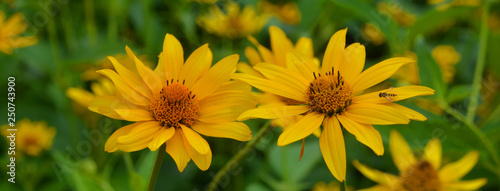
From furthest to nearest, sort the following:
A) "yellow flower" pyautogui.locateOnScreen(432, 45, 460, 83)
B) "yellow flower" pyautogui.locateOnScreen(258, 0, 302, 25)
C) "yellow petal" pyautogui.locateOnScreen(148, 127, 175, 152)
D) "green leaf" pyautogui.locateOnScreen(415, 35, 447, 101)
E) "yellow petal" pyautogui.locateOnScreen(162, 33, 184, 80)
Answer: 1. "yellow flower" pyautogui.locateOnScreen(258, 0, 302, 25)
2. "yellow flower" pyautogui.locateOnScreen(432, 45, 460, 83)
3. "green leaf" pyautogui.locateOnScreen(415, 35, 447, 101)
4. "yellow petal" pyautogui.locateOnScreen(162, 33, 184, 80)
5. "yellow petal" pyautogui.locateOnScreen(148, 127, 175, 152)

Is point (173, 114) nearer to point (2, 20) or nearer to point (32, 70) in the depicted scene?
point (2, 20)

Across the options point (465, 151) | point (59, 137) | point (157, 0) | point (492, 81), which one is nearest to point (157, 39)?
point (157, 0)

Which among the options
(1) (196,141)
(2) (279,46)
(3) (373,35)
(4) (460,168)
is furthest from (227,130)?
(3) (373,35)

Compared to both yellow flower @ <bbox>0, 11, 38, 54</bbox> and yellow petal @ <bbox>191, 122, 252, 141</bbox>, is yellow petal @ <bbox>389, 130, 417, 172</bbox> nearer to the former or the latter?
yellow petal @ <bbox>191, 122, 252, 141</bbox>

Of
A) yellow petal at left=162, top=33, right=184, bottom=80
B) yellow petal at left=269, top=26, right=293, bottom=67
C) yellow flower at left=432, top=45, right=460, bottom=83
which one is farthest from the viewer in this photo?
yellow flower at left=432, top=45, right=460, bottom=83

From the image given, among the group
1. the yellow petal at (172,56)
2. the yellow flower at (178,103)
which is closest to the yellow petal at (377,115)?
the yellow flower at (178,103)

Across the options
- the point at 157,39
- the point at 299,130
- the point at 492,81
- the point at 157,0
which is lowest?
the point at 299,130

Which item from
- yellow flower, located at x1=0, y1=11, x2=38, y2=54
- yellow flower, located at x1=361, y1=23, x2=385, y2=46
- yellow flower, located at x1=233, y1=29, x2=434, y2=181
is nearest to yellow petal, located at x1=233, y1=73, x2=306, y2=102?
yellow flower, located at x1=233, y1=29, x2=434, y2=181
